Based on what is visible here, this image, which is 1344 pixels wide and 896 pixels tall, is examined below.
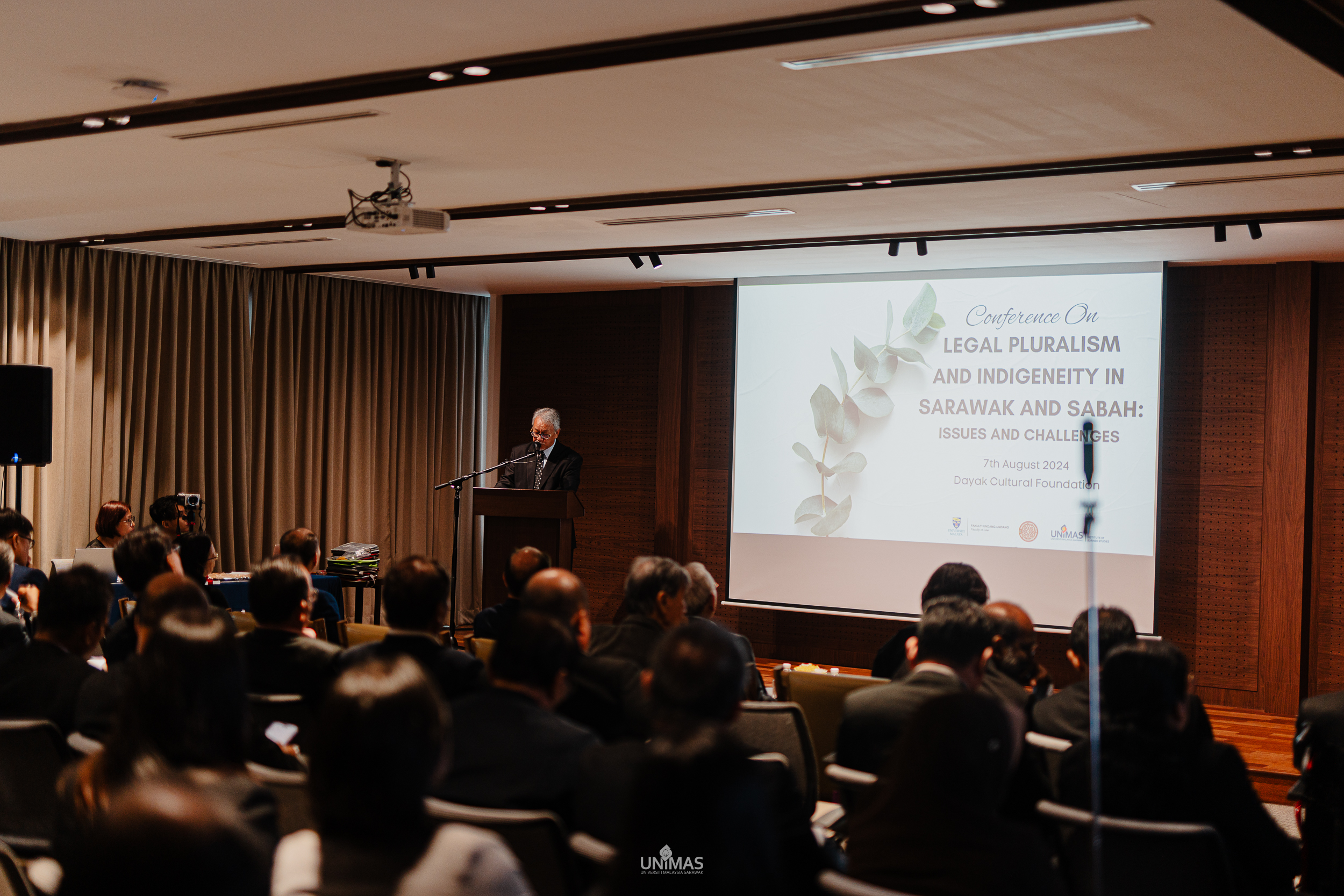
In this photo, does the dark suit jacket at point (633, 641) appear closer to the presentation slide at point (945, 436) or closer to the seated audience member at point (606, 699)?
the seated audience member at point (606, 699)

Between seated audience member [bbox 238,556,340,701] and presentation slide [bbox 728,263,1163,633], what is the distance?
5270 mm

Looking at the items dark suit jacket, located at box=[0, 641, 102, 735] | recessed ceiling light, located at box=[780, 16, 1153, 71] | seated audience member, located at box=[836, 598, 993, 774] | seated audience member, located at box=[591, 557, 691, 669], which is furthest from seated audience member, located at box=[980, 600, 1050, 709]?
dark suit jacket, located at box=[0, 641, 102, 735]

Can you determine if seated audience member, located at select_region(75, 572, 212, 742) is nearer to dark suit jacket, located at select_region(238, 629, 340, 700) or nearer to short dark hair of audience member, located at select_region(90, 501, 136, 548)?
dark suit jacket, located at select_region(238, 629, 340, 700)

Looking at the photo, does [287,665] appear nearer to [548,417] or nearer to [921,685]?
[921,685]

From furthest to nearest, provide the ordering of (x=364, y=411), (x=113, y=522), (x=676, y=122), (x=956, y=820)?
(x=364, y=411) < (x=113, y=522) < (x=676, y=122) < (x=956, y=820)

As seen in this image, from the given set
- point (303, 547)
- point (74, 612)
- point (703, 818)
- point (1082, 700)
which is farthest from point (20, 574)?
point (703, 818)

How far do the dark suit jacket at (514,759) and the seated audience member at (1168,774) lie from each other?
42.9 inches

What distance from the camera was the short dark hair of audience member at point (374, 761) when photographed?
1525 millimetres

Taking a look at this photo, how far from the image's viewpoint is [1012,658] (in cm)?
395

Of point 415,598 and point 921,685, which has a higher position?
point 415,598

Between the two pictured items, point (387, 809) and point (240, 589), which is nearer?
point (387, 809)

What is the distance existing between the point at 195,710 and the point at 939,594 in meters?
3.08

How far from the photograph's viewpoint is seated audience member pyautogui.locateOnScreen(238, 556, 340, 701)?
3.32 m

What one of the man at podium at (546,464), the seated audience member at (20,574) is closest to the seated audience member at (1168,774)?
the seated audience member at (20,574)
